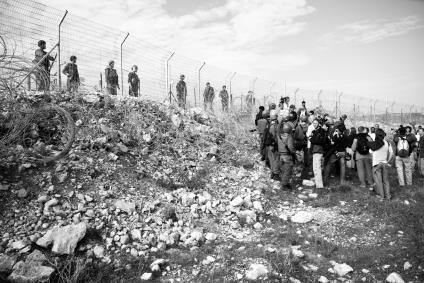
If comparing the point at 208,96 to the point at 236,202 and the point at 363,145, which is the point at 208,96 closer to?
the point at 363,145

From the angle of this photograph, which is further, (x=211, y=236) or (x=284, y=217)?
(x=284, y=217)

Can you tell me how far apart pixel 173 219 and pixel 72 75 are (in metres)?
5.08

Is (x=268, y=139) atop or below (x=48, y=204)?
atop

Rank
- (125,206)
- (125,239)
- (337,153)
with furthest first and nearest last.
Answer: (337,153) → (125,206) → (125,239)

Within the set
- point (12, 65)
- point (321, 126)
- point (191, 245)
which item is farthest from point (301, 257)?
point (12, 65)

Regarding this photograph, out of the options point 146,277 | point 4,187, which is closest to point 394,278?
point 146,277

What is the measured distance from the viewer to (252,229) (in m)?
5.77

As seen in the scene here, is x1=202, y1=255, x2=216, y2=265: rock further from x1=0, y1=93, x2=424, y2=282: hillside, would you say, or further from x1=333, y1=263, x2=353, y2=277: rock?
x1=333, y1=263, x2=353, y2=277: rock

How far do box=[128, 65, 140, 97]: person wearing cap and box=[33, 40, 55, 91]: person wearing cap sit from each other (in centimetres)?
248

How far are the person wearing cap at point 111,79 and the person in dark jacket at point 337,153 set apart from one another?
6504 mm

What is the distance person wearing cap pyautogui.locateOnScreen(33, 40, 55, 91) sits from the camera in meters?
6.28

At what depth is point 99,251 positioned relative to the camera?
4.66 metres

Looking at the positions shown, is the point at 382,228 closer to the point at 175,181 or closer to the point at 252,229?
the point at 252,229

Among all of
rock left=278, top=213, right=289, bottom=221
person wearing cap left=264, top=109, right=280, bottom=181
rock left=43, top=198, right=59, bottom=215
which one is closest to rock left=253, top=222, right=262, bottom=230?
rock left=278, top=213, right=289, bottom=221
